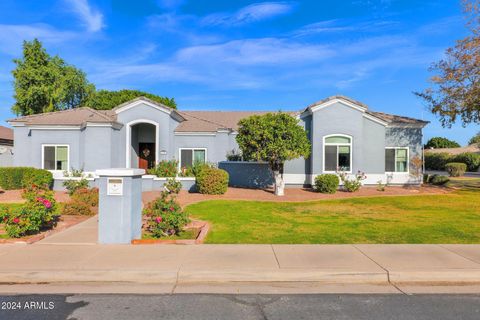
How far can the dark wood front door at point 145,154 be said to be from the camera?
23.9 metres

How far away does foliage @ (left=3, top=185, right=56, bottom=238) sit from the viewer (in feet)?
25.8

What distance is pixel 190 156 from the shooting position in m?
22.0

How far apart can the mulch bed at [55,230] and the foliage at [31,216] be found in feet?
0.67

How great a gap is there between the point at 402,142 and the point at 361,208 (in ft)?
33.6

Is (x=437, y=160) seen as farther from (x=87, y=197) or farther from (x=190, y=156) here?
(x=87, y=197)

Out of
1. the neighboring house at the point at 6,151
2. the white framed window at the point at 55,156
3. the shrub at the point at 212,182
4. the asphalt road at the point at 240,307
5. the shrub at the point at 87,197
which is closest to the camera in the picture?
the asphalt road at the point at 240,307

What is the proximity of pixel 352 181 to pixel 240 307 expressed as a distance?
51.1 feet

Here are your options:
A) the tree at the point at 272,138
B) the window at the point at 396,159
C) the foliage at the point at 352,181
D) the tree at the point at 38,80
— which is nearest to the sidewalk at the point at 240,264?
the tree at the point at 272,138

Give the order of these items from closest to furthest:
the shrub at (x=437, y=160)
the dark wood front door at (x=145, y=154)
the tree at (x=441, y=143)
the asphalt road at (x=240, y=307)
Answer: the asphalt road at (x=240, y=307), the dark wood front door at (x=145, y=154), the shrub at (x=437, y=160), the tree at (x=441, y=143)

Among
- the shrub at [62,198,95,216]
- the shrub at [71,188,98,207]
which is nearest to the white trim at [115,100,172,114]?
the shrub at [71,188,98,207]

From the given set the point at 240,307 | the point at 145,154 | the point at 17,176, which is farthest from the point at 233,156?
the point at 240,307

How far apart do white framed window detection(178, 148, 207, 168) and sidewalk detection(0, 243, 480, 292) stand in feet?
48.1

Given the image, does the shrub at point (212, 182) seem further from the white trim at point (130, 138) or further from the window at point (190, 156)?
the white trim at point (130, 138)

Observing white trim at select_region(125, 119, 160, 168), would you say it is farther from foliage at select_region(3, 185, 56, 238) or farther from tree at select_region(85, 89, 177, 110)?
tree at select_region(85, 89, 177, 110)
